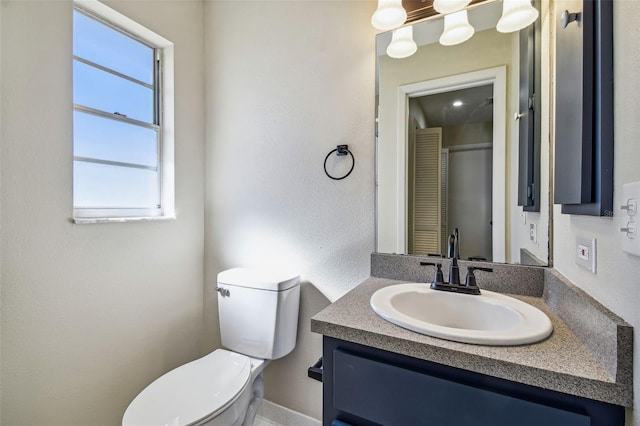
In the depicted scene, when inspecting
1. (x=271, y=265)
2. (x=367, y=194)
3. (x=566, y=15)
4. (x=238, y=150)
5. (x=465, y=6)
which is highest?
(x=465, y=6)

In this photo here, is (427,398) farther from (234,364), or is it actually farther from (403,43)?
(403,43)

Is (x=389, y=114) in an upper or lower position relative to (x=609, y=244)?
upper

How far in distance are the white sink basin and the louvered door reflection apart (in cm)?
23

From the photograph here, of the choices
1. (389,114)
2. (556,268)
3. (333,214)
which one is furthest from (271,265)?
(556,268)

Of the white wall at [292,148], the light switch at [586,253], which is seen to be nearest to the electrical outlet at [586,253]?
the light switch at [586,253]

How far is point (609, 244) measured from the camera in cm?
60

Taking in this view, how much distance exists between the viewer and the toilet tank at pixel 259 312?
1364 mm

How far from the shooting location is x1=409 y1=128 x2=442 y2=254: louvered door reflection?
1244 millimetres

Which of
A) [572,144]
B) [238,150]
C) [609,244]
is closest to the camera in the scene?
[609,244]

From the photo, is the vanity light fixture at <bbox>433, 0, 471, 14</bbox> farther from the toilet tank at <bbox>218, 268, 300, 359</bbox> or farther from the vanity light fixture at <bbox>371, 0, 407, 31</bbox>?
the toilet tank at <bbox>218, 268, 300, 359</bbox>

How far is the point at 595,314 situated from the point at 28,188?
181 cm

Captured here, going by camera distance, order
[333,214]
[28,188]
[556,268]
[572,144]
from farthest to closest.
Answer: [333,214]
[28,188]
[556,268]
[572,144]

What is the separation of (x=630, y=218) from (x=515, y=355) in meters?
0.34

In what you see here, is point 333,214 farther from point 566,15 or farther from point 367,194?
point 566,15
